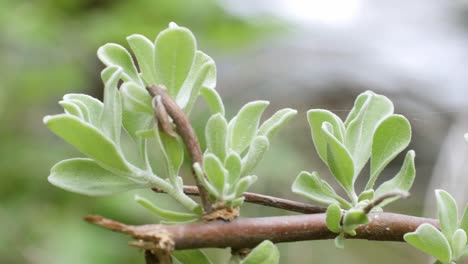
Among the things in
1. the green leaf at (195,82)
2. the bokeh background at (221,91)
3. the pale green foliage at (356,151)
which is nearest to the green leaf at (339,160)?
the pale green foliage at (356,151)

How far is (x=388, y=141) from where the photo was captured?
0.57m

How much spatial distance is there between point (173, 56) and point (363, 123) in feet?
0.68

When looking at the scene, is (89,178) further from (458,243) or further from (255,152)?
(458,243)

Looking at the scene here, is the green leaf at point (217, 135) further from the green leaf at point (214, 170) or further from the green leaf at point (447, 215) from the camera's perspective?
the green leaf at point (447, 215)

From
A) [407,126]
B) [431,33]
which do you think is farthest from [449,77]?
[407,126]

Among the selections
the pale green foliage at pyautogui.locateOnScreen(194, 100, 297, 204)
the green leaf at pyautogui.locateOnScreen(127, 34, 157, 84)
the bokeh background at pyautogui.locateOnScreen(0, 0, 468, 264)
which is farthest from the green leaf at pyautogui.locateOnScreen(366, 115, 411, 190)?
the bokeh background at pyautogui.locateOnScreen(0, 0, 468, 264)

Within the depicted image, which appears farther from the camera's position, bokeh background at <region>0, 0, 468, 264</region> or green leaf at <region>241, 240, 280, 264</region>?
bokeh background at <region>0, 0, 468, 264</region>

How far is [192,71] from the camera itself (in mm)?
538

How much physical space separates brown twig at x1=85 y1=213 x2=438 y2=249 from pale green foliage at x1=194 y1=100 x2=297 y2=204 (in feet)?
0.08

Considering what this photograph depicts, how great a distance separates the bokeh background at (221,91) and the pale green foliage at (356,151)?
0.76m

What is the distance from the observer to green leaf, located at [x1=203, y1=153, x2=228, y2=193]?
48 centimetres

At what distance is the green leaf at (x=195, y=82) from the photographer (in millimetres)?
491

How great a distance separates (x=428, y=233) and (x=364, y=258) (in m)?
2.07

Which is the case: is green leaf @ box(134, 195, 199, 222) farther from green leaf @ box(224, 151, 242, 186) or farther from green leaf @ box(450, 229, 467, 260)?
green leaf @ box(450, 229, 467, 260)
